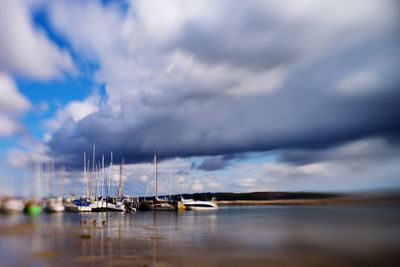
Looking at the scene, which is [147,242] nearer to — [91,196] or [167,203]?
[91,196]

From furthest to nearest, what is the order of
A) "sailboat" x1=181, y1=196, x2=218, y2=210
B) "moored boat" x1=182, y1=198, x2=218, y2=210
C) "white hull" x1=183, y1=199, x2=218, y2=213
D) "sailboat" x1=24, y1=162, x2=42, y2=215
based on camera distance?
"white hull" x1=183, y1=199, x2=218, y2=213 < "moored boat" x1=182, y1=198, x2=218, y2=210 < "sailboat" x1=181, y1=196, x2=218, y2=210 < "sailboat" x1=24, y1=162, x2=42, y2=215

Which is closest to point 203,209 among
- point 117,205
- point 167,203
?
point 167,203

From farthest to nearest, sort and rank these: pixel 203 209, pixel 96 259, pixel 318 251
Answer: pixel 203 209 < pixel 318 251 < pixel 96 259

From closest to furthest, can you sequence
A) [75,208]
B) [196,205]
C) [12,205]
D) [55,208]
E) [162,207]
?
[12,205] < [55,208] < [75,208] < [162,207] < [196,205]

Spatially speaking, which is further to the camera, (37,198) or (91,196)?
(91,196)

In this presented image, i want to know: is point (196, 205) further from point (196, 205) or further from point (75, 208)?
point (75, 208)

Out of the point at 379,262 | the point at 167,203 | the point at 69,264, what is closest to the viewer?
the point at 69,264

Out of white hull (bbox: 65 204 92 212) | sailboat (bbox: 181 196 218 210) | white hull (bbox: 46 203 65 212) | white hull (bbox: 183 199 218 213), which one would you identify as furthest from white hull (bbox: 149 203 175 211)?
white hull (bbox: 46 203 65 212)

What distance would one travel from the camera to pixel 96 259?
29156mm

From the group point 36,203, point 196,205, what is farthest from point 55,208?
point 196,205

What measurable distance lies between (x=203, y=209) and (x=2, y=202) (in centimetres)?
8255

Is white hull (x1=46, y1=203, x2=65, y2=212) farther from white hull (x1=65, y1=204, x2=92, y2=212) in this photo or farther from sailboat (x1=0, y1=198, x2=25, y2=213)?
sailboat (x1=0, y1=198, x2=25, y2=213)

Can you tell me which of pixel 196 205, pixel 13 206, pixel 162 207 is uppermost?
pixel 13 206

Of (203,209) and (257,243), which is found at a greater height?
(257,243)
